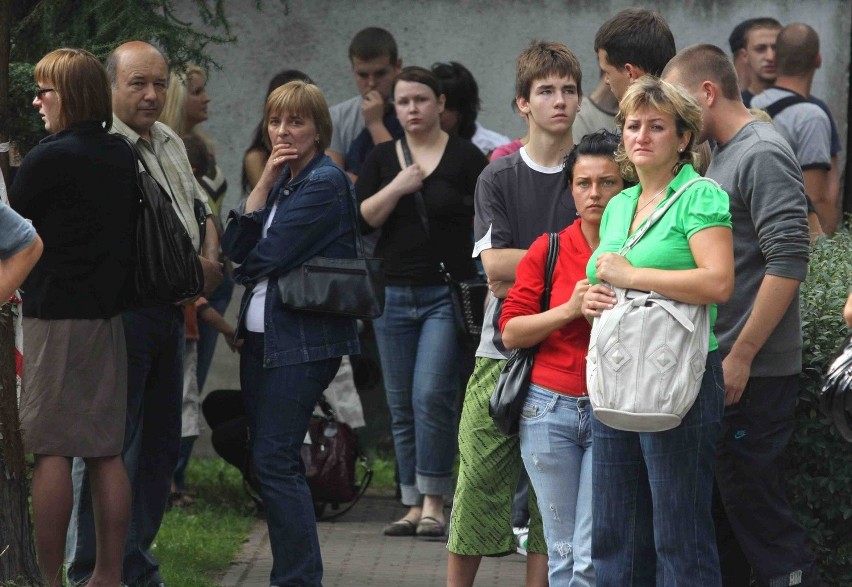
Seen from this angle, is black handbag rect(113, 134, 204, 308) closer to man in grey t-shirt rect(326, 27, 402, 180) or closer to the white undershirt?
the white undershirt

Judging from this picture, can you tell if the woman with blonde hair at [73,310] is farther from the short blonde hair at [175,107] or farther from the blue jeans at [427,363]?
the blue jeans at [427,363]

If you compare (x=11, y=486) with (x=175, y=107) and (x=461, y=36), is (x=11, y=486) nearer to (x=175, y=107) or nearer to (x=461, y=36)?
(x=175, y=107)

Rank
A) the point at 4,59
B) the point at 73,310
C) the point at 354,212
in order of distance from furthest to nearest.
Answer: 1. the point at 354,212
2. the point at 4,59
3. the point at 73,310

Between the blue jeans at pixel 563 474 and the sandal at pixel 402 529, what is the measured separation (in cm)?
252

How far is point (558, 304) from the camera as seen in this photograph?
449 cm

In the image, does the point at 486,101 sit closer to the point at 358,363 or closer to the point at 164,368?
the point at 358,363

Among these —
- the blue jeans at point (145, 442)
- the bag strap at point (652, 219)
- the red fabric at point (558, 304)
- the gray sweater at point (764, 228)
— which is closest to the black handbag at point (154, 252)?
the blue jeans at point (145, 442)

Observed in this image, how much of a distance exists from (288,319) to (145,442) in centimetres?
78

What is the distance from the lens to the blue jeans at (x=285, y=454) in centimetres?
525

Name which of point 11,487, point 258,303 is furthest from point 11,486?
point 258,303

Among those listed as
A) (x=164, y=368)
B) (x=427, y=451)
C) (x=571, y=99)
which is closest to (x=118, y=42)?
(x=164, y=368)

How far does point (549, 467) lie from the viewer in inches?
176

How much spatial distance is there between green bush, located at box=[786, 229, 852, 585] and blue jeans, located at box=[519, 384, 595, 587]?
3.07 feet

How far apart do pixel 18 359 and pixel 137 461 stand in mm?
785
